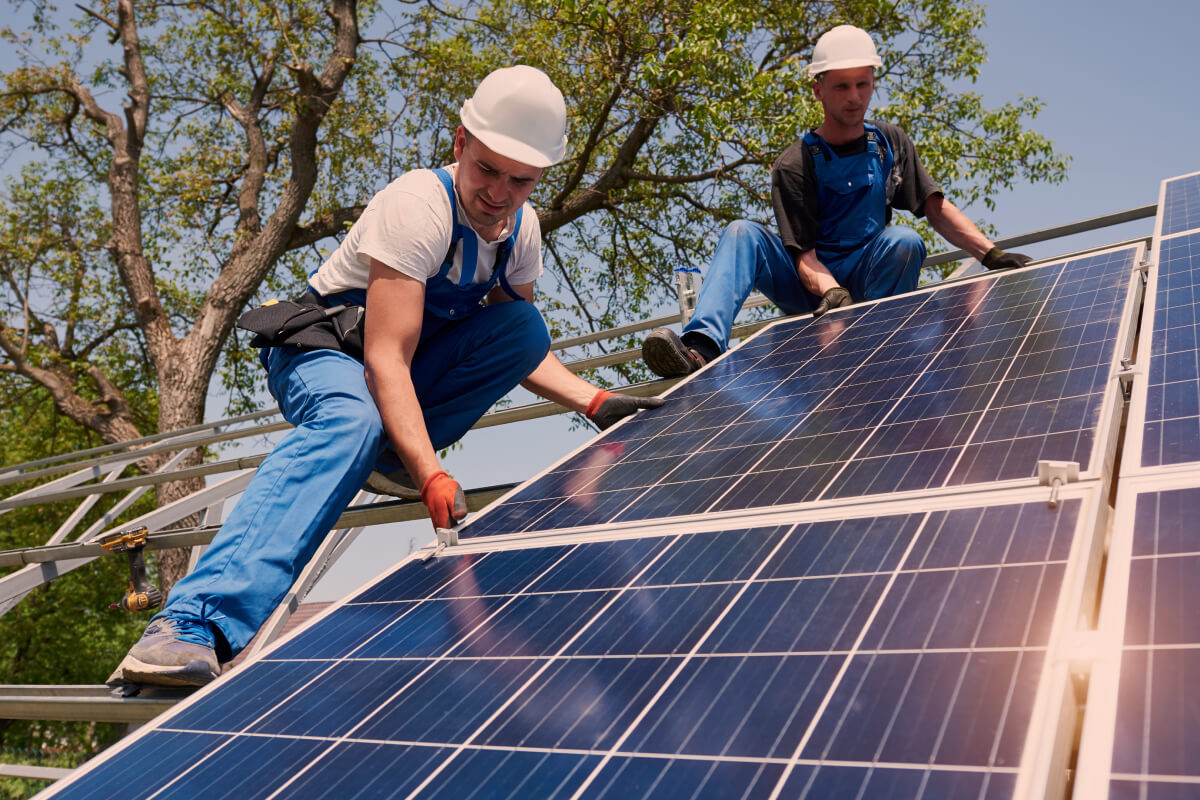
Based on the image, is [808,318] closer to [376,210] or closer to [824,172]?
[824,172]

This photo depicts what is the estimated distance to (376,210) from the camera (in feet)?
13.1

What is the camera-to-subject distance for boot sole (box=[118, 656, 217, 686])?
9.83ft

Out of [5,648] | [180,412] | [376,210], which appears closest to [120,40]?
[180,412]

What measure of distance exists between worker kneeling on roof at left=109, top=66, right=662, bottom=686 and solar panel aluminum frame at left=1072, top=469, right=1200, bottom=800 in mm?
2209

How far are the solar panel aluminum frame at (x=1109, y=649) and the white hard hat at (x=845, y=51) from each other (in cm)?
440

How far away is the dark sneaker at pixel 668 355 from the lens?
508 centimetres

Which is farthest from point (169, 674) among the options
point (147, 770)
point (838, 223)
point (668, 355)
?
point (838, 223)

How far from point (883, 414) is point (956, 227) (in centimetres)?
332

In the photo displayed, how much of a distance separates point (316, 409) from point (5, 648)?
2550cm

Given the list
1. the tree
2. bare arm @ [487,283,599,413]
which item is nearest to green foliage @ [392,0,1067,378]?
the tree

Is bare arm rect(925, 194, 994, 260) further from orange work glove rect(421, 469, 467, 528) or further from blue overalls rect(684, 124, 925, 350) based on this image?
orange work glove rect(421, 469, 467, 528)

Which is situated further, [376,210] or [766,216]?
[766,216]

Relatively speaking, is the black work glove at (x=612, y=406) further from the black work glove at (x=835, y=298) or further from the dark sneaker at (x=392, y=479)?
the black work glove at (x=835, y=298)

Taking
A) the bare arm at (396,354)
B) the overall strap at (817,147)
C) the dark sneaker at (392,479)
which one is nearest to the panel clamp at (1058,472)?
the bare arm at (396,354)
